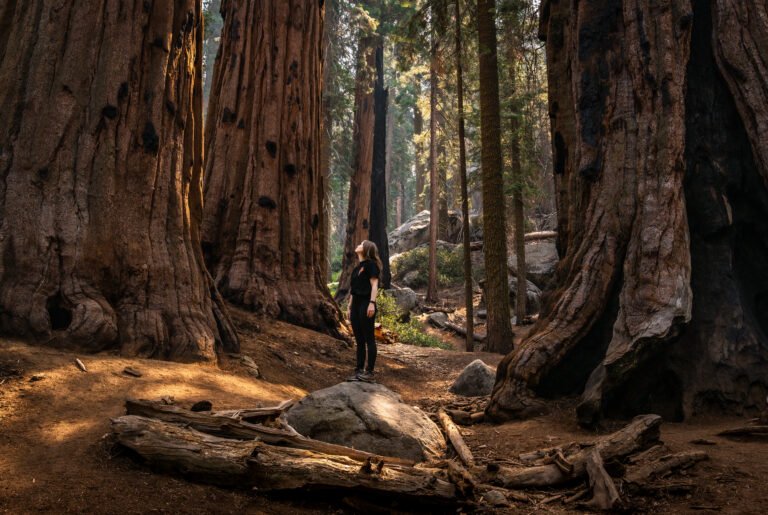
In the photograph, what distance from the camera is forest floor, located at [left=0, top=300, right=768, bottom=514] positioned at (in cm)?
318

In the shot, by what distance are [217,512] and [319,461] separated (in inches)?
26.6

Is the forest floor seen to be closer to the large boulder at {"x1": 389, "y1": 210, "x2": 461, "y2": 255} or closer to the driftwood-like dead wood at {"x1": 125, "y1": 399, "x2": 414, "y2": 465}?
the driftwood-like dead wood at {"x1": 125, "y1": 399, "x2": 414, "y2": 465}

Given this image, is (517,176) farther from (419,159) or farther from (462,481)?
(419,159)

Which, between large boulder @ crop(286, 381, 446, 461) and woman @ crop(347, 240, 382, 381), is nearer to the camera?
large boulder @ crop(286, 381, 446, 461)

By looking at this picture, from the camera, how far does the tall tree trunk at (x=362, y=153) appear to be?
21797 millimetres

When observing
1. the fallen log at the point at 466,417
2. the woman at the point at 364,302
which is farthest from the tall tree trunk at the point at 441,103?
the fallen log at the point at 466,417

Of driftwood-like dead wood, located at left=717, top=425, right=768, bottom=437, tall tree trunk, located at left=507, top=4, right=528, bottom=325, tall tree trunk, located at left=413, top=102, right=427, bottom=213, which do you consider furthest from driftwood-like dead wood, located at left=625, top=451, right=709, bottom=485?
tall tree trunk, located at left=413, top=102, right=427, bottom=213

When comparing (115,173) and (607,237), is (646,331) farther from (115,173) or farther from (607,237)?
(115,173)

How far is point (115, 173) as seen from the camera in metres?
6.18

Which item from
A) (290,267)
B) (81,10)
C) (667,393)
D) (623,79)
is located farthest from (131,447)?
(290,267)

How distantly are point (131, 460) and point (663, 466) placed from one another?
3553mm

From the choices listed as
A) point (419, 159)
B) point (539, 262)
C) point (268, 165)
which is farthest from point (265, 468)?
point (419, 159)

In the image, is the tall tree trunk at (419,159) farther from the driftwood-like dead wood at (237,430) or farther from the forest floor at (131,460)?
the driftwood-like dead wood at (237,430)

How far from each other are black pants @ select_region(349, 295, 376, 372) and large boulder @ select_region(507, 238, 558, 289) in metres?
15.5
